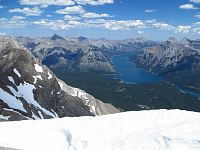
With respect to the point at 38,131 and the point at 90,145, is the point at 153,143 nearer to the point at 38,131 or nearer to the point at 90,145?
the point at 90,145

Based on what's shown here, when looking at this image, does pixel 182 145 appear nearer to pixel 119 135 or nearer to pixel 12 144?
A: pixel 119 135

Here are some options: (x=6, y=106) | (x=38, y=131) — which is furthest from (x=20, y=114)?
(x=38, y=131)

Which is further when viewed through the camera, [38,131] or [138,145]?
[38,131]

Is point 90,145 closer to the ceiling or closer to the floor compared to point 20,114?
closer to the ceiling

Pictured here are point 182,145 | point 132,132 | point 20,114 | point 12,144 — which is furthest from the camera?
point 20,114

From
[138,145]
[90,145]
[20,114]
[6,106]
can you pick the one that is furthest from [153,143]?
[6,106]

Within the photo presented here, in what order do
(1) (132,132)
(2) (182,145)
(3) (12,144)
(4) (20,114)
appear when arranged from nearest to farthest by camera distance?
1. (2) (182,145)
2. (3) (12,144)
3. (1) (132,132)
4. (4) (20,114)
